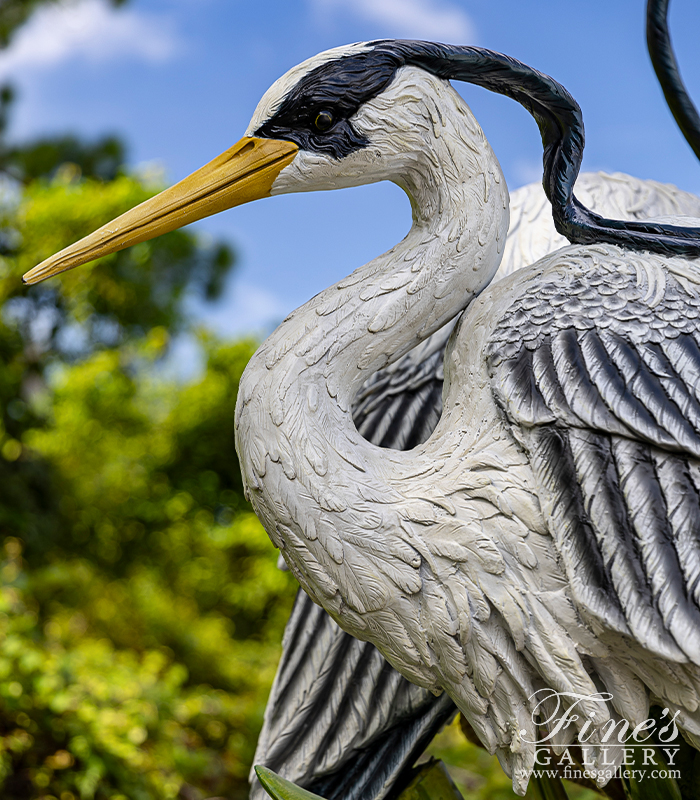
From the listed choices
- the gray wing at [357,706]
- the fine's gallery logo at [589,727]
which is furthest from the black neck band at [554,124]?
the fine's gallery logo at [589,727]

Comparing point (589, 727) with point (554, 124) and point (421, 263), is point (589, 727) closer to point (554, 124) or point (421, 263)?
point (421, 263)

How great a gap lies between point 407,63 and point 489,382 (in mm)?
354

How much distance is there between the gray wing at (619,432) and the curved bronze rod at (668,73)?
1.12 feet

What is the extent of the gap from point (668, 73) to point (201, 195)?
645 millimetres

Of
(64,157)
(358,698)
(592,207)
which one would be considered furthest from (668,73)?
(64,157)

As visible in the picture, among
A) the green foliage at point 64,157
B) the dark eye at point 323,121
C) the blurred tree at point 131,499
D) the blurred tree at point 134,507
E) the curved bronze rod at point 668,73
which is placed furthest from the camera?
the green foliage at point 64,157

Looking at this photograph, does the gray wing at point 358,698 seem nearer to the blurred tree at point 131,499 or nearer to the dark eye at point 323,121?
the dark eye at point 323,121

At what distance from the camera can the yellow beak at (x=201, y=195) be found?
84 cm

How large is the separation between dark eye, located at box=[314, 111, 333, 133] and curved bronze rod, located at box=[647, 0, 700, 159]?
486mm

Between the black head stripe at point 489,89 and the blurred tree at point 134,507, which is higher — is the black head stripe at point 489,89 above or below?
above

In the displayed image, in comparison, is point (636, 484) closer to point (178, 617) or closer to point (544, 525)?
point (544, 525)

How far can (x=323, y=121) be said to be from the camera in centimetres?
Result: 82

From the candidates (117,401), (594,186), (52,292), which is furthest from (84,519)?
(594,186)

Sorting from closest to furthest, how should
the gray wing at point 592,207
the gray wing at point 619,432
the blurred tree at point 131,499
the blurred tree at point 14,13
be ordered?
1. the gray wing at point 619,432
2. the gray wing at point 592,207
3. the blurred tree at point 131,499
4. the blurred tree at point 14,13
